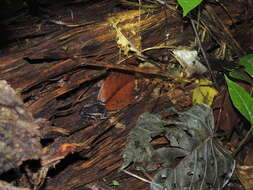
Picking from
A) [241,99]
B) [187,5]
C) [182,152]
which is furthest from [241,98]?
[187,5]

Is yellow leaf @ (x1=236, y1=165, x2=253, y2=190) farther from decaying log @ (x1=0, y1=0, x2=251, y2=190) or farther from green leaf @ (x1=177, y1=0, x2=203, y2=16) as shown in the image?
green leaf @ (x1=177, y1=0, x2=203, y2=16)

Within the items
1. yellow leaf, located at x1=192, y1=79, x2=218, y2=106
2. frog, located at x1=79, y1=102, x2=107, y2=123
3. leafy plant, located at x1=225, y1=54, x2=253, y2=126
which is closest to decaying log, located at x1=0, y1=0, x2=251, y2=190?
frog, located at x1=79, y1=102, x2=107, y2=123

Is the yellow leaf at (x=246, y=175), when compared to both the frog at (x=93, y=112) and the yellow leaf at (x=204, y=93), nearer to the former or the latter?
the yellow leaf at (x=204, y=93)

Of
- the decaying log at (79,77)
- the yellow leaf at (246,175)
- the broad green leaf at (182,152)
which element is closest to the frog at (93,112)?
the decaying log at (79,77)

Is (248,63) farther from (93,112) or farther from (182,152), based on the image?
(93,112)

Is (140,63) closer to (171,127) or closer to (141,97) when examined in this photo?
(141,97)
